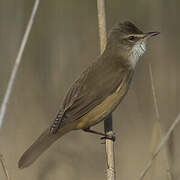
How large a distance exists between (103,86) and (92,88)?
0.32 feet

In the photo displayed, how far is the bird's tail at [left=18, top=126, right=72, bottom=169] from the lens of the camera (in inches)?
140

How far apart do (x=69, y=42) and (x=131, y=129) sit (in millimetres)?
1109

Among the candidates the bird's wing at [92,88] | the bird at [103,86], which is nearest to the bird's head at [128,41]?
the bird at [103,86]

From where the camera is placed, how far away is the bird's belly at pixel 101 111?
4.08 m

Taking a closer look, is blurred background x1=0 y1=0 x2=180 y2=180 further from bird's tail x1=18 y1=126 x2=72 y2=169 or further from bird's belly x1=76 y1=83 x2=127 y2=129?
bird's tail x1=18 y1=126 x2=72 y2=169

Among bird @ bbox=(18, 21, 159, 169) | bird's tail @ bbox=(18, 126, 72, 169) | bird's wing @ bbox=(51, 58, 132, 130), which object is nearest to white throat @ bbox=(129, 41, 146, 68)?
bird @ bbox=(18, 21, 159, 169)

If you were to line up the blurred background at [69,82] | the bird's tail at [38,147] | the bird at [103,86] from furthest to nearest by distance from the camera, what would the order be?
1. the blurred background at [69,82]
2. the bird at [103,86]
3. the bird's tail at [38,147]

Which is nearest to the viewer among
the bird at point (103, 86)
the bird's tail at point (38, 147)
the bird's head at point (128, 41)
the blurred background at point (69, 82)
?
the bird's tail at point (38, 147)

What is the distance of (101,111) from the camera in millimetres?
4082

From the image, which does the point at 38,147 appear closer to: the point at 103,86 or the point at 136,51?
the point at 103,86

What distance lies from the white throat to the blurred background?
0.85 meters

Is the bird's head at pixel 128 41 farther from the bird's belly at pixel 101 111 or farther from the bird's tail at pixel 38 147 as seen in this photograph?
the bird's tail at pixel 38 147

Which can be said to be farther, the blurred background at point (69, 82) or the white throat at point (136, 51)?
the blurred background at point (69, 82)

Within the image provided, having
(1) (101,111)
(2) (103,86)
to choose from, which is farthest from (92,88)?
(1) (101,111)
